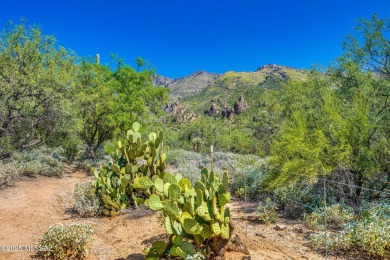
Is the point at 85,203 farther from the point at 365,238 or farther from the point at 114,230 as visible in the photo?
the point at 365,238

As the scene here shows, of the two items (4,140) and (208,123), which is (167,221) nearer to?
(4,140)

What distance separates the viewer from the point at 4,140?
47.0 feet

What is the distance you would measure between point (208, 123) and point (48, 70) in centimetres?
3075

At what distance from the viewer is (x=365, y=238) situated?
18.0 ft

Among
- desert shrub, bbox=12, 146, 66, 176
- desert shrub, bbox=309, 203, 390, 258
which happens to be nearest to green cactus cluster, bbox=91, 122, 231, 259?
desert shrub, bbox=309, 203, 390, 258

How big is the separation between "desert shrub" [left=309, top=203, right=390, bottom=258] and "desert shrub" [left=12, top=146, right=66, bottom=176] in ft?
36.8

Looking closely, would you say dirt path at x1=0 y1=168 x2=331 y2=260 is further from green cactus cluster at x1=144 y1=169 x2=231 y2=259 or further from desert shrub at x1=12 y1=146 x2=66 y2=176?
desert shrub at x1=12 y1=146 x2=66 y2=176

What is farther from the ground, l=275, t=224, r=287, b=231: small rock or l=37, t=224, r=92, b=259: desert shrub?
l=37, t=224, r=92, b=259: desert shrub

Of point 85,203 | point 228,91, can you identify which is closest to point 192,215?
point 85,203

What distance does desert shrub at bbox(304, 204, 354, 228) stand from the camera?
23.0 ft

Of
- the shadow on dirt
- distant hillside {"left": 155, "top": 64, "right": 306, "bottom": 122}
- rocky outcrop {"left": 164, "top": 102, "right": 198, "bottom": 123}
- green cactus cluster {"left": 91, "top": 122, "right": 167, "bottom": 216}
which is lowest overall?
the shadow on dirt

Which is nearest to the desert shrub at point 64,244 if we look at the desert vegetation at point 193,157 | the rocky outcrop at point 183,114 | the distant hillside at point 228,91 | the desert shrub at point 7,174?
the desert vegetation at point 193,157

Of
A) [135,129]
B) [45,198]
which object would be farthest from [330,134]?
[45,198]

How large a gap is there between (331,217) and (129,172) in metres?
5.35
